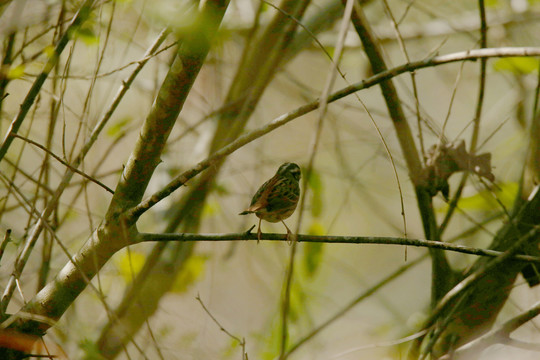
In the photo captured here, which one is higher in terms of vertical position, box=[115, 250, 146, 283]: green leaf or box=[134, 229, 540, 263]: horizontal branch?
box=[115, 250, 146, 283]: green leaf

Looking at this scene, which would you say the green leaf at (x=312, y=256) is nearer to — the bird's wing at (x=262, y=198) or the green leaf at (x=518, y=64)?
the bird's wing at (x=262, y=198)

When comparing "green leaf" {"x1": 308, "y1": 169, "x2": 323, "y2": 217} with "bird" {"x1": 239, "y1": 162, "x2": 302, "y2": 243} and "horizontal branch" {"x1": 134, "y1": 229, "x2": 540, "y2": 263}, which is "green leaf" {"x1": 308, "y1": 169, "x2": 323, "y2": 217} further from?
"horizontal branch" {"x1": 134, "y1": 229, "x2": 540, "y2": 263}

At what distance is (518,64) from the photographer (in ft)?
11.2

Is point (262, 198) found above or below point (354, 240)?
above

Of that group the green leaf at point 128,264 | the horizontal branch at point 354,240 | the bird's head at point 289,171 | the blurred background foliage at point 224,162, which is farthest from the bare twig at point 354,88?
the green leaf at point 128,264

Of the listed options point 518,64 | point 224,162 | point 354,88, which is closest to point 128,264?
point 224,162

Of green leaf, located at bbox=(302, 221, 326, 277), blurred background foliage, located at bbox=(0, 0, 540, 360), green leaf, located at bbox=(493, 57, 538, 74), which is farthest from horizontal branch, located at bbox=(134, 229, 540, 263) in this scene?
green leaf, located at bbox=(493, 57, 538, 74)

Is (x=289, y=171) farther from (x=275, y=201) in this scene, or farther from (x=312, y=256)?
(x=312, y=256)

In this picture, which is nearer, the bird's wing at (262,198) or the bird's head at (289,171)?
the bird's wing at (262,198)

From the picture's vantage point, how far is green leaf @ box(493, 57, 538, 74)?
3.38 metres

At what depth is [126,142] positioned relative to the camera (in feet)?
20.0

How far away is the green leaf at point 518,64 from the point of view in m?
3.38

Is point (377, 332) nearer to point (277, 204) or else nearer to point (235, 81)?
point (277, 204)

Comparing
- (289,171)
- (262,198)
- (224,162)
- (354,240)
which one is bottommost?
(354,240)
